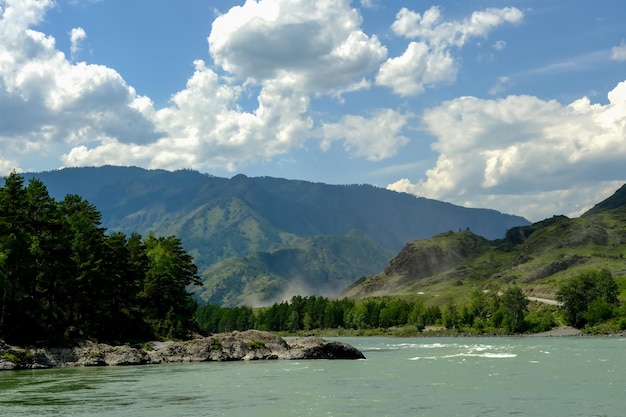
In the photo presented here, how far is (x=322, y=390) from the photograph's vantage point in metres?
57.4

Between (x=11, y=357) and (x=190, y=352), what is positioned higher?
(x=11, y=357)

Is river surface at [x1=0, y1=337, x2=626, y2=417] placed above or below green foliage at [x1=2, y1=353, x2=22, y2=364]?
below

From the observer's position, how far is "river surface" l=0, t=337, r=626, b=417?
1805 inches

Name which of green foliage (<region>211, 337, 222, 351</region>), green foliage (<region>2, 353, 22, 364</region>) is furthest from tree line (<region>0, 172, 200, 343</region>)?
green foliage (<region>211, 337, 222, 351</region>)

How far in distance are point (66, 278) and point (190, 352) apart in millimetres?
23549

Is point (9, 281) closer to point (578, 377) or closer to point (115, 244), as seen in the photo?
point (115, 244)

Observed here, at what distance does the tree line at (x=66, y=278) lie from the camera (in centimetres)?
9244

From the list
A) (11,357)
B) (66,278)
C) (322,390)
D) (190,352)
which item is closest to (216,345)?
(190,352)

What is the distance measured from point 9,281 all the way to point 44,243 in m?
7.63

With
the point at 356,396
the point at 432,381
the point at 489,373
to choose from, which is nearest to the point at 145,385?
the point at 356,396

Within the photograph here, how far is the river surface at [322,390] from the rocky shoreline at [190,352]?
5853 millimetres

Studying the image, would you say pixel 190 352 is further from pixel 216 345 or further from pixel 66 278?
pixel 66 278

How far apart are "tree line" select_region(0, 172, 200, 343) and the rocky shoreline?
449 centimetres

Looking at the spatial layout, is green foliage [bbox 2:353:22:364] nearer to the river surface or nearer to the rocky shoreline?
the rocky shoreline
